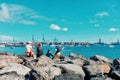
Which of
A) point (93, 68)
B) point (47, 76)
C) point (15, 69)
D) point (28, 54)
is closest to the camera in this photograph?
point (47, 76)

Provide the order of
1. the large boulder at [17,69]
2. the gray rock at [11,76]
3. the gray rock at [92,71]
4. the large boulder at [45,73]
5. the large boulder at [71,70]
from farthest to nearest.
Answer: the gray rock at [92,71], the large boulder at [71,70], the large boulder at [17,69], the gray rock at [11,76], the large boulder at [45,73]

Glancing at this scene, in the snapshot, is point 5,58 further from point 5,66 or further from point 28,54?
point 28,54

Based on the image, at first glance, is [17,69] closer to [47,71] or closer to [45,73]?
[47,71]

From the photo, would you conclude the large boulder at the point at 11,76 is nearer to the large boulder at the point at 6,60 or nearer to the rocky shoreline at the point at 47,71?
the rocky shoreline at the point at 47,71

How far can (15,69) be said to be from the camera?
54.7 feet

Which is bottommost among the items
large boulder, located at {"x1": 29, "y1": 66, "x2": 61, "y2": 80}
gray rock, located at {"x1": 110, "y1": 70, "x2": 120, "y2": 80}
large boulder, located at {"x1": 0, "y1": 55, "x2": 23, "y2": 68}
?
gray rock, located at {"x1": 110, "y1": 70, "x2": 120, "y2": 80}

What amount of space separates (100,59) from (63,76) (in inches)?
412

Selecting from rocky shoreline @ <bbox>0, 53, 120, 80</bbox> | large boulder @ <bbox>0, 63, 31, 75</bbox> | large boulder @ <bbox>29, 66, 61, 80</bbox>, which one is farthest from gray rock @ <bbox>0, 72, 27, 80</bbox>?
large boulder @ <bbox>29, 66, 61, 80</bbox>

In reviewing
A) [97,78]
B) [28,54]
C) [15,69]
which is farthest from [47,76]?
[28,54]

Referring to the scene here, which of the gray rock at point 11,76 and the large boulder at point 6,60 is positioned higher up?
the large boulder at point 6,60

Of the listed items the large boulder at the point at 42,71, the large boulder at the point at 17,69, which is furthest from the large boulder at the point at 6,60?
the large boulder at the point at 42,71

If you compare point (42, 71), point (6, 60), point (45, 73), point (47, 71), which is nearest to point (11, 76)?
point (42, 71)

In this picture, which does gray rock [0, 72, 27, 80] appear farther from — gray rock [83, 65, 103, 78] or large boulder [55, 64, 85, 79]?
gray rock [83, 65, 103, 78]

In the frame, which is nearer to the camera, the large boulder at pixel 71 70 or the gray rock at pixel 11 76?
the gray rock at pixel 11 76
